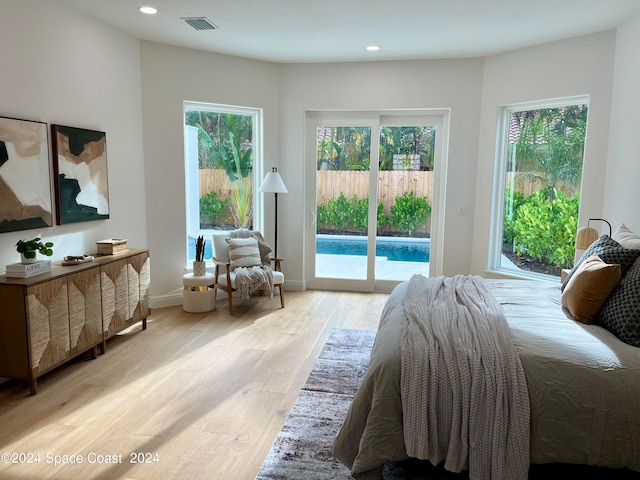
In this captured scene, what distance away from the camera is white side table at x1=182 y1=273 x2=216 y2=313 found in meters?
4.83

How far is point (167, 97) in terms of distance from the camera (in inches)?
193

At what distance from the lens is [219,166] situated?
548cm

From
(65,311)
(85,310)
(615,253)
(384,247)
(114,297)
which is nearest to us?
(615,253)

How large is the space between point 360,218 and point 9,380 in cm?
398

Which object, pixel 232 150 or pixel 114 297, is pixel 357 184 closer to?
pixel 232 150

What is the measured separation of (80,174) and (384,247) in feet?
11.7

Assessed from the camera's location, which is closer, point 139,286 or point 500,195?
point 139,286

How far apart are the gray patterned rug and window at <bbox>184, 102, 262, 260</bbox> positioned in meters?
2.64

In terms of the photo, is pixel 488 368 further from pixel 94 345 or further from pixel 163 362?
pixel 94 345

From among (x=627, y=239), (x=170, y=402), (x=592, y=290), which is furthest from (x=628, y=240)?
(x=170, y=402)

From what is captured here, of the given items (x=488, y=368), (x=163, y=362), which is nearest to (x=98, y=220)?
(x=163, y=362)

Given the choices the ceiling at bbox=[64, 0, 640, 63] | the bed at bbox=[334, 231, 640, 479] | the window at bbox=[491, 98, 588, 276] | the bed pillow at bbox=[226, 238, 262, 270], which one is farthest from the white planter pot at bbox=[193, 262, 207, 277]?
the window at bbox=[491, 98, 588, 276]

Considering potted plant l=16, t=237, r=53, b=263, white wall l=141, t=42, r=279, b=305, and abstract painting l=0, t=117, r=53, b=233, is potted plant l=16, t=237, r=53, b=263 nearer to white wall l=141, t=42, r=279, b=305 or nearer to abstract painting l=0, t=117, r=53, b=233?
abstract painting l=0, t=117, r=53, b=233

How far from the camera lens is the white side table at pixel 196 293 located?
190 inches
